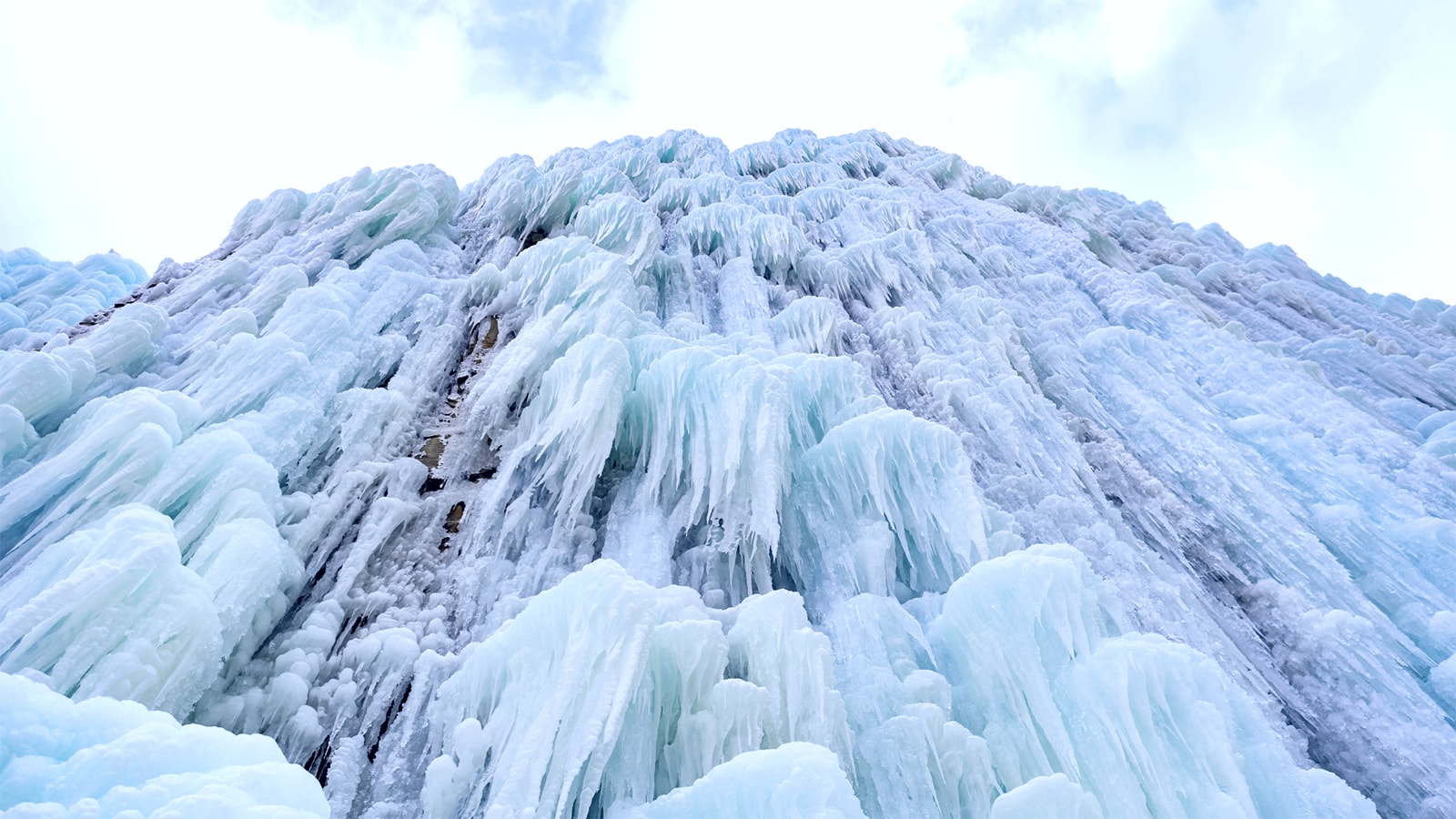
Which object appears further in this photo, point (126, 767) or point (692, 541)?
point (692, 541)

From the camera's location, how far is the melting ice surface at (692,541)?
380 centimetres

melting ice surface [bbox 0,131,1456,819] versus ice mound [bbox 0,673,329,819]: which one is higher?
melting ice surface [bbox 0,131,1456,819]

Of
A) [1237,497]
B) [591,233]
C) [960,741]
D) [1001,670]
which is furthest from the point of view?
[591,233]

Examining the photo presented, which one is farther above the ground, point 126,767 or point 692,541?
point 692,541

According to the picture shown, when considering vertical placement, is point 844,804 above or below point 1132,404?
below

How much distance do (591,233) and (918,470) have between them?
6705 millimetres

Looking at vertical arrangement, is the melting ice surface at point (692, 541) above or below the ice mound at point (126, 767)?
above

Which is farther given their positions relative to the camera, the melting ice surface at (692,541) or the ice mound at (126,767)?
the melting ice surface at (692,541)

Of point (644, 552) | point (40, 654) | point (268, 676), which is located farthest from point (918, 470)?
point (40, 654)

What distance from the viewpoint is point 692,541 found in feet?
20.6

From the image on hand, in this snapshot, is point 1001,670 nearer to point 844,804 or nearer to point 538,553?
point 844,804

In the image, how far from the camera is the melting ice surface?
3803 mm

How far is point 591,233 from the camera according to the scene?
10.9 metres

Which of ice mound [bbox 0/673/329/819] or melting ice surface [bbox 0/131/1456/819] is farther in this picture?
melting ice surface [bbox 0/131/1456/819]
